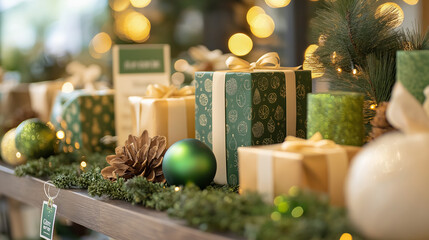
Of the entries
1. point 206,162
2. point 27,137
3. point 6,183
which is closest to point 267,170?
point 206,162

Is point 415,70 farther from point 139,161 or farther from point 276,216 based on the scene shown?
point 139,161

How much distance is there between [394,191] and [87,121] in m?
0.96

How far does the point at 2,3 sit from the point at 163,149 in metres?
2.67

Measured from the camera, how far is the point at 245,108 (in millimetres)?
873

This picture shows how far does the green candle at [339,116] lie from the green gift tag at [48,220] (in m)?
0.57

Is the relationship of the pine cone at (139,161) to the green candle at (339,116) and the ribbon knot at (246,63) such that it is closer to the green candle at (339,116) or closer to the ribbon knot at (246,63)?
the ribbon knot at (246,63)

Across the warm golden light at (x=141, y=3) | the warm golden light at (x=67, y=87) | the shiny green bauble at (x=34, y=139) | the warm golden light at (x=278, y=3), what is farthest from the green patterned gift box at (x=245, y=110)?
the warm golden light at (x=141, y=3)

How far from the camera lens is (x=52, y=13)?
305 cm

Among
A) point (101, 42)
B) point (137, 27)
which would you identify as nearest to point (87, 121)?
point (137, 27)

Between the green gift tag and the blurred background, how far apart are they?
59 cm

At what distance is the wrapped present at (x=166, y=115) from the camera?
103 centimetres

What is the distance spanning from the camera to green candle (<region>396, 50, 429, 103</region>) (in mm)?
685

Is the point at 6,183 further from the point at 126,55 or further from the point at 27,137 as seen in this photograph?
the point at 126,55

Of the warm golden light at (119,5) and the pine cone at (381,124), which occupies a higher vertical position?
the warm golden light at (119,5)
